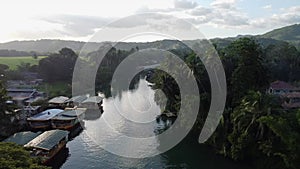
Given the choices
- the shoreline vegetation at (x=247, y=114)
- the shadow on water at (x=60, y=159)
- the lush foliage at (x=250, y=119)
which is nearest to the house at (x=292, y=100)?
the shoreline vegetation at (x=247, y=114)

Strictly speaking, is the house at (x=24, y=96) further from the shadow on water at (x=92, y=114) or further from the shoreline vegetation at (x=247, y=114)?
the shoreline vegetation at (x=247, y=114)

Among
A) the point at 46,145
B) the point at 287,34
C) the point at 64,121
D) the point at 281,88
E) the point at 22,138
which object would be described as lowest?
the point at 64,121

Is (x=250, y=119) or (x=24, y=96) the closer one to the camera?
(x=250, y=119)

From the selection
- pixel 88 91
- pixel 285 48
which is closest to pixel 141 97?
pixel 88 91

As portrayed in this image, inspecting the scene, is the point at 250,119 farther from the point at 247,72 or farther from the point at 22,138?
the point at 22,138

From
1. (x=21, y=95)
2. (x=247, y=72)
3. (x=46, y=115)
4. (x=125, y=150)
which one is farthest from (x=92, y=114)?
(x=247, y=72)

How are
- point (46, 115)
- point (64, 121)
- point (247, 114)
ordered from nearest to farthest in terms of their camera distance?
1. point (247, 114)
2. point (64, 121)
3. point (46, 115)

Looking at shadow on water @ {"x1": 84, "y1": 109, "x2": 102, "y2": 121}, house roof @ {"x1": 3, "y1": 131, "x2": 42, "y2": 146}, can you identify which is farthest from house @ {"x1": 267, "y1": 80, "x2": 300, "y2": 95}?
house roof @ {"x1": 3, "y1": 131, "x2": 42, "y2": 146}
